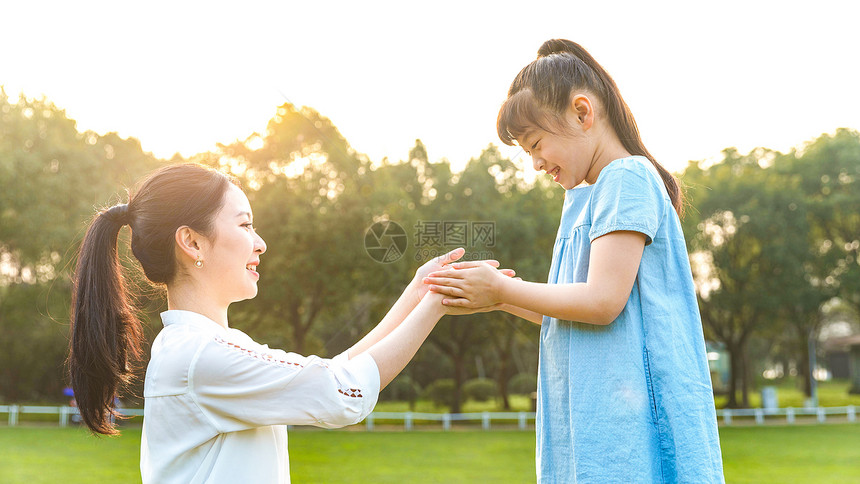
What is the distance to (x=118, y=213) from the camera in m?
1.80

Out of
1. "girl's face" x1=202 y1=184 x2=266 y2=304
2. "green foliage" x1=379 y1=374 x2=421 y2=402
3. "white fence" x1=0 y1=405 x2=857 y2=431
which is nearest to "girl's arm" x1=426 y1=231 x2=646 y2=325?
"girl's face" x1=202 y1=184 x2=266 y2=304

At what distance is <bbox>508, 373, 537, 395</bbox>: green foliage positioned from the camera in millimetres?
27844

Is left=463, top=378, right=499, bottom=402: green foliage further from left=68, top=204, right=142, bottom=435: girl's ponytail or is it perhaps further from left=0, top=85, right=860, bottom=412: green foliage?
left=68, top=204, right=142, bottom=435: girl's ponytail

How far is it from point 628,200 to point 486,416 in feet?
58.1

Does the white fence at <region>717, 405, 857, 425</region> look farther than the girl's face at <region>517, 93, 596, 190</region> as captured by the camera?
Yes

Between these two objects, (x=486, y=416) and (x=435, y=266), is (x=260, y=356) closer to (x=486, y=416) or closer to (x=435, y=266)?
(x=435, y=266)

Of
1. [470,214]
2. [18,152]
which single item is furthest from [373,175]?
[18,152]

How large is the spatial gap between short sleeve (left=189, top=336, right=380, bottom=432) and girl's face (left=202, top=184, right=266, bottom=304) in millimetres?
246

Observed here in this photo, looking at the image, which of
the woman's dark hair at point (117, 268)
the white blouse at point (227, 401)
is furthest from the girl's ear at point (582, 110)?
the woman's dark hair at point (117, 268)

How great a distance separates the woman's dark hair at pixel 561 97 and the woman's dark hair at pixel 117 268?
0.76 m

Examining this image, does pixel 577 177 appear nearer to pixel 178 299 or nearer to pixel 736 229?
pixel 178 299

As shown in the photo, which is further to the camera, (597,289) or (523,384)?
(523,384)

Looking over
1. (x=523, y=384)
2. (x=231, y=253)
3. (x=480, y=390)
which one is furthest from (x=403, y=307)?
(x=523, y=384)

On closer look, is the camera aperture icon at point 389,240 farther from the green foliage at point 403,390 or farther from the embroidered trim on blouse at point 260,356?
the green foliage at point 403,390
